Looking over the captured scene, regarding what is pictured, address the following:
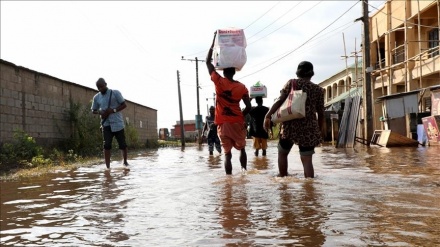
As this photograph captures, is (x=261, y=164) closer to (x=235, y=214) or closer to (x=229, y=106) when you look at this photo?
(x=229, y=106)

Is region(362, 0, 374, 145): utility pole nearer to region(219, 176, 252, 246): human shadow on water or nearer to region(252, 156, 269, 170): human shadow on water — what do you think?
region(252, 156, 269, 170): human shadow on water

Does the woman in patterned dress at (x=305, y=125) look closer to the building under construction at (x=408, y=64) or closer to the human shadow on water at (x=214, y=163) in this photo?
the human shadow on water at (x=214, y=163)

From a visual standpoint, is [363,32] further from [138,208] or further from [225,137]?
[138,208]

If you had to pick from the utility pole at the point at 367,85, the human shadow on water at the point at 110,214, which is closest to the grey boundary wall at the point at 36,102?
the human shadow on water at the point at 110,214

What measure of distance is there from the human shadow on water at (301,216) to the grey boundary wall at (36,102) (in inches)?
278

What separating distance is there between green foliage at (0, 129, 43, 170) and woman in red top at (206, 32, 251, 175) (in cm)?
434

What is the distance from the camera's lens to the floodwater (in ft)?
7.75

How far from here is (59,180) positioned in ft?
18.3

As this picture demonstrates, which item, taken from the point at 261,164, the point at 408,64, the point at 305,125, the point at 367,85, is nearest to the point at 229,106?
the point at 305,125

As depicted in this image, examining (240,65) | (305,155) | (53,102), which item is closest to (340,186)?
(305,155)

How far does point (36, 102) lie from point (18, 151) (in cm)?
218

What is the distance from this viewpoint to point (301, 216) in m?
2.86

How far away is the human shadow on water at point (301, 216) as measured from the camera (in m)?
2.33

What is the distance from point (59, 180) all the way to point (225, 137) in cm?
221
